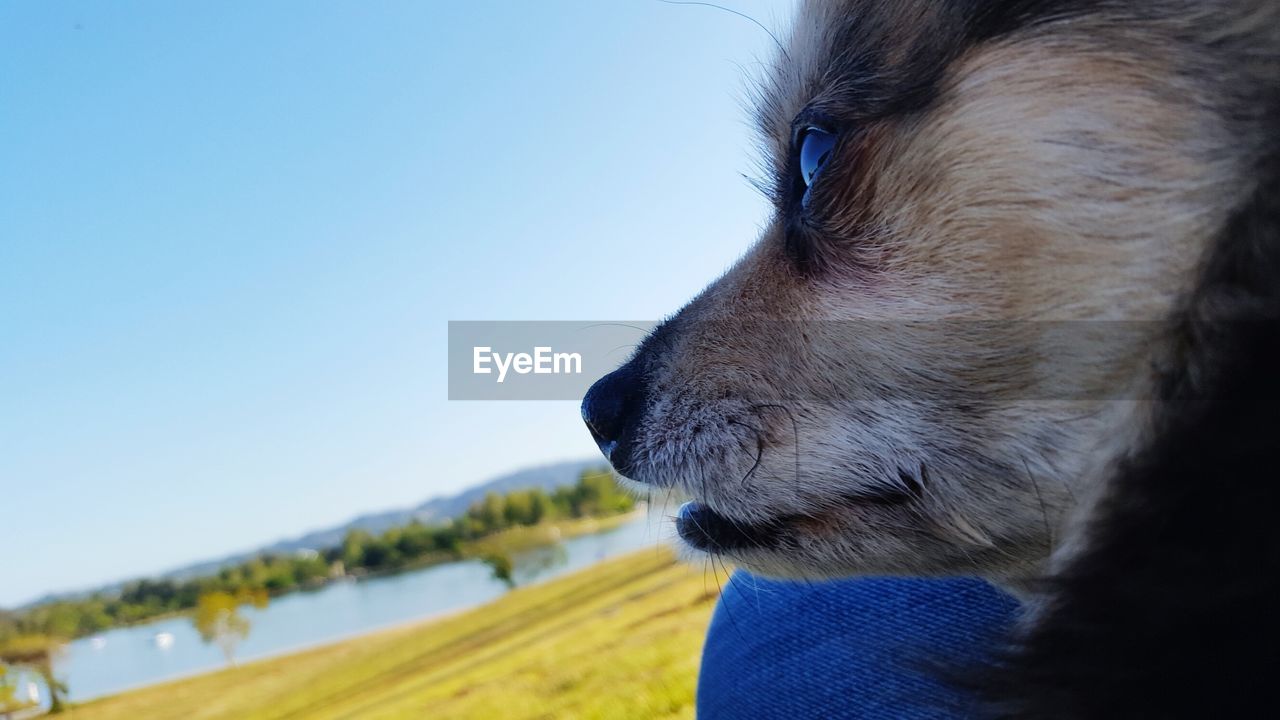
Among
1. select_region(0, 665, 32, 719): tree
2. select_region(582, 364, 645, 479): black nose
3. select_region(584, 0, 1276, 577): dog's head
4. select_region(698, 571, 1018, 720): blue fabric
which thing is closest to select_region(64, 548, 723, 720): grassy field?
select_region(698, 571, 1018, 720): blue fabric

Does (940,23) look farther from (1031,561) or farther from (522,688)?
(522,688)

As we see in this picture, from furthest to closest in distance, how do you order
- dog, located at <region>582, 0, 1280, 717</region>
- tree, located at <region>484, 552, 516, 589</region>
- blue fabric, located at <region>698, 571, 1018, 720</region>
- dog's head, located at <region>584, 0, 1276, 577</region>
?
1. tree, located at <region>484, 552, 516, 589</region>
2. blue fabric, located at <region>698, 571, 1018, 720</region>
3. dog's head, located at <region>584, 0, 1276, 577</region>
4. dog, located at <region>582, 0, 1280, 717</region>

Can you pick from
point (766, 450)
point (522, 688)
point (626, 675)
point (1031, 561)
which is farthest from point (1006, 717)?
point (522, 688)

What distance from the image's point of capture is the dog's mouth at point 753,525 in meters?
1.20

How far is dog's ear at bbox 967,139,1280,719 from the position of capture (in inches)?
29.6

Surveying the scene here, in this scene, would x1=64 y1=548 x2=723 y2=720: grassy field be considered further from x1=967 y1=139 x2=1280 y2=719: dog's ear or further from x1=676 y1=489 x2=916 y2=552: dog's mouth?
x1=967 y1=139 x2=1280 y2=719: dog's ear

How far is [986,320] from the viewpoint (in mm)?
1079

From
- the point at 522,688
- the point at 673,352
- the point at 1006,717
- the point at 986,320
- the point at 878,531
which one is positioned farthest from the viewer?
the point at 522,688

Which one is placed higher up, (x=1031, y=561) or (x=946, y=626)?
(x=1031, y=561)

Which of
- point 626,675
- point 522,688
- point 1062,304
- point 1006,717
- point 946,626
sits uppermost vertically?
point 1062,304

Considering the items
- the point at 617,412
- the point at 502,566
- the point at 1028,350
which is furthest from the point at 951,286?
the point at 502,566

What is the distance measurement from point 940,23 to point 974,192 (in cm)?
26

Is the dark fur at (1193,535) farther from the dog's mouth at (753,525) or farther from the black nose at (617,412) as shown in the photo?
the black nose at (617,412)

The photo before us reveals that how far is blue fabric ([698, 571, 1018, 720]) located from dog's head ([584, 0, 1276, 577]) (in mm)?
265
